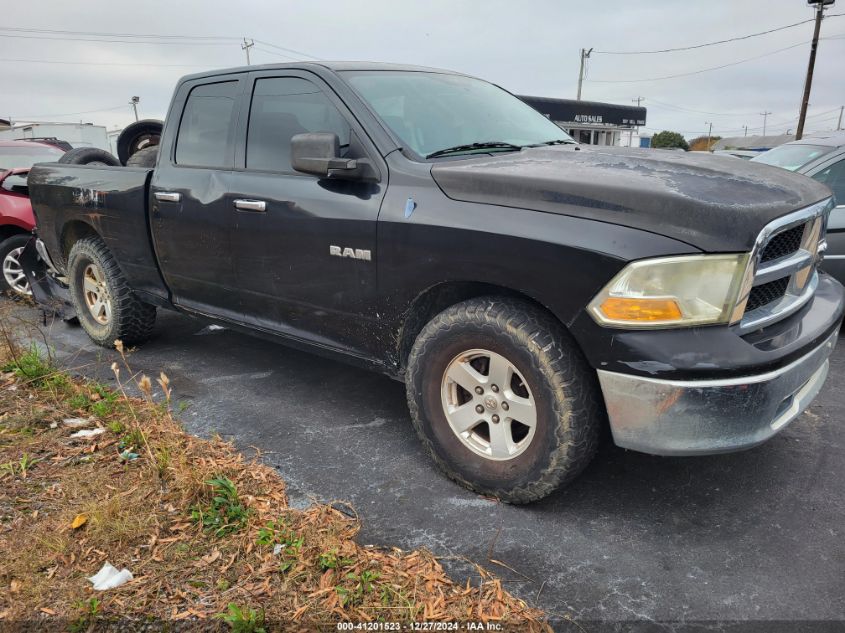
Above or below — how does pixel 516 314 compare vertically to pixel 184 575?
above

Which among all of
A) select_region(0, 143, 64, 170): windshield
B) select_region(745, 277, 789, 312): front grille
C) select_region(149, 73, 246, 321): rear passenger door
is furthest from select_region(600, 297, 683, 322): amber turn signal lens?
select_region(0, 143, 64, 170): windshield

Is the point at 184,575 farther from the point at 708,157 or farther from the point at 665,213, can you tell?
the point at 708,157

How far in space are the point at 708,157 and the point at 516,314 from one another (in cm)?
133

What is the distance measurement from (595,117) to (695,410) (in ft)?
122

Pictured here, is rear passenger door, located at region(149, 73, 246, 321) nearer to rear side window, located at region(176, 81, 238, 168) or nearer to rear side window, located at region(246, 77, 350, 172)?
rear side window, located at region(176, 81, 238, 168)

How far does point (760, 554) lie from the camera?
2.35 metres

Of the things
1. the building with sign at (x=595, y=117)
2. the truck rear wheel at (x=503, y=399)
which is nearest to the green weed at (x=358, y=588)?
the truck rear wheel at (x=503, y=399)

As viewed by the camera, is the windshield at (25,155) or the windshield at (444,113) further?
the windshield at (25,155)

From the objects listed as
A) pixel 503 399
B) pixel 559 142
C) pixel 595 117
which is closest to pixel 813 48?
pixel 595 117

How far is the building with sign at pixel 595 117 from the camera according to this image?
32594 millimetres

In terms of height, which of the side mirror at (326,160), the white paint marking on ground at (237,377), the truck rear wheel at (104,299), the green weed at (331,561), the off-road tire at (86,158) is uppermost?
the side mirror at (326,160)

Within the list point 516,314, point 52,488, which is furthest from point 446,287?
point 52,488

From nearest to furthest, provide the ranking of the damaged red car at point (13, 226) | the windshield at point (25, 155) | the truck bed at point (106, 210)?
the truck bed at point (106, 210) < the damaged red car at point (13, 226) < the windshield at point (25, 155)

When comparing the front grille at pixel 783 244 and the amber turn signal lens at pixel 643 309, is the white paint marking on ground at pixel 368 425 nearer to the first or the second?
the amber turn signal lens at pixel 643 309
